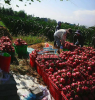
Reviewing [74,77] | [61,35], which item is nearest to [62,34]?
[61,35]

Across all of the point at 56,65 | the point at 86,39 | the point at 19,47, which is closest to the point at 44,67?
the point at 56,65

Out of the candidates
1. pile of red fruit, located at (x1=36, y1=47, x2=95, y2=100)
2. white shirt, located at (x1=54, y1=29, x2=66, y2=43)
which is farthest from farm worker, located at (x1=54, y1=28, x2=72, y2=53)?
pile of red fruit, located at (x1=36, y1=47, x2=95, y2=100)

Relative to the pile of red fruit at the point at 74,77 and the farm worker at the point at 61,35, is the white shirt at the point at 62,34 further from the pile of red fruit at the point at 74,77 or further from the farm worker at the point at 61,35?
the pile of red fruit at the point at 74,77

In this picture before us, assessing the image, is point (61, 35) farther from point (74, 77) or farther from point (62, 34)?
point (74, 77)

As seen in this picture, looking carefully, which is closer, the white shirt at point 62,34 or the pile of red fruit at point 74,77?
the pile of red fruit at point 74,77

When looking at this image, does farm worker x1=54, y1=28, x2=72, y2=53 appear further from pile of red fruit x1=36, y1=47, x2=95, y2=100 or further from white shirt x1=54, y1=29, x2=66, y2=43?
pile of red fruit x1=36, y1=47, x2=95, y2=100

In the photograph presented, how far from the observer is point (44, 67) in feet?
12.7

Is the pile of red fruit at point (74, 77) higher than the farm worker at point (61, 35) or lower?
lower

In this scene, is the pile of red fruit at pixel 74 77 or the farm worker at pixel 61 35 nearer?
the pile of red fruit at pixel 74 77

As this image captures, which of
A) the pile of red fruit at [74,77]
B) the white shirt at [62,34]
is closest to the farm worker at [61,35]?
the white shirt at [62,34]

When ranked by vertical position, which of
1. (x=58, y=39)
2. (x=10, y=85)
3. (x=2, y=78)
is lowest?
(x=10, y=85)

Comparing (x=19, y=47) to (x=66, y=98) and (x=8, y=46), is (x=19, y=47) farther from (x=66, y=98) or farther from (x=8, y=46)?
(x=66, y=98)

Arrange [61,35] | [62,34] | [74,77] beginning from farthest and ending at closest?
[61,35]
[62,34]
[74,77]

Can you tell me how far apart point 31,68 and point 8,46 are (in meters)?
1.40
